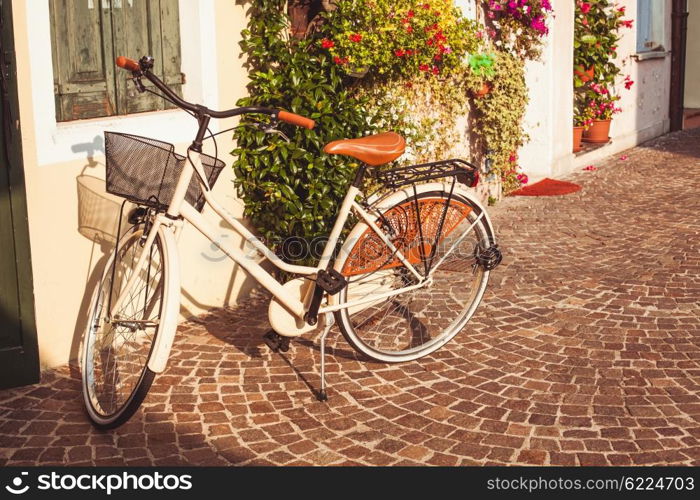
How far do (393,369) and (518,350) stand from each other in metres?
0.75

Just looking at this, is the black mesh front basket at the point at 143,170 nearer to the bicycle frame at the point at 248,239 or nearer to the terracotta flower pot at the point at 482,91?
the bicycle frame at the point at 248,239

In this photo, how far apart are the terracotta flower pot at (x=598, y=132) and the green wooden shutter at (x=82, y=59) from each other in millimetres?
8116

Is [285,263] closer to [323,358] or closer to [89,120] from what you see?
[323,358]

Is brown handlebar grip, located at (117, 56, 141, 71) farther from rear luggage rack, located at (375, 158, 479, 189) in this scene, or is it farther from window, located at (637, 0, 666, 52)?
window, located at (637, 0, 666, 52)

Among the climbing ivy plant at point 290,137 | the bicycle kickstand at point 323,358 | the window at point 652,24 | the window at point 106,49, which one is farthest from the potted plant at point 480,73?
the window at point 652,24

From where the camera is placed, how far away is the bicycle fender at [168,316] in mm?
4074

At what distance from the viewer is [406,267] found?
4879 mm

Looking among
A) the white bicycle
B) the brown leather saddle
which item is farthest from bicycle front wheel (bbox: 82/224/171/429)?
the brown leather saddle

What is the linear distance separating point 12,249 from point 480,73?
512 cm

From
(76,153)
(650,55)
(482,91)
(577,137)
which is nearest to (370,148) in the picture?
(76,153)

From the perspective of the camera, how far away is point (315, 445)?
4211 millimetres

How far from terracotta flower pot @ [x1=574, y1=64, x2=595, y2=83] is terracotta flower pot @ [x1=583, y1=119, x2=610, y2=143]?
60 centimetres
